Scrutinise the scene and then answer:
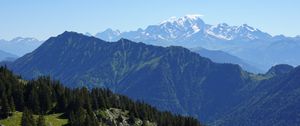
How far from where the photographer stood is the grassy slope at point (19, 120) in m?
124

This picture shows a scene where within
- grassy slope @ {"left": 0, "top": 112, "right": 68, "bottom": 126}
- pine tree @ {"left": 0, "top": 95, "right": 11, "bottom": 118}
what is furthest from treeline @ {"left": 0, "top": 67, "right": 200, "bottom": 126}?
grassy slope @ {"left": 0, "top": 112, "right": 68, "bottom": 126}

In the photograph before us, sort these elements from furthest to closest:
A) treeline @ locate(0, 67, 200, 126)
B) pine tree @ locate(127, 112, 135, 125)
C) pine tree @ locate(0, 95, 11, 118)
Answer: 1. pine tree @ locate(127, 112, 135, 125)
2. treeline @ locate(0, 67, 200, 126)
3. pine tree @ locate(0, 95, 11, 118)

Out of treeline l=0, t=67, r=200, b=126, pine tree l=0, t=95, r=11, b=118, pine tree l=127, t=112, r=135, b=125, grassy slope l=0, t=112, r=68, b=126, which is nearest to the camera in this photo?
grassy slope l=0, t=112, r=68, b=126

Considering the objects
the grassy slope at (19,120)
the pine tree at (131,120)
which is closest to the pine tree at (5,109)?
the grassy slope at (19,120)

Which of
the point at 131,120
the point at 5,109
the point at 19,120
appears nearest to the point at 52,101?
the point at 5,109

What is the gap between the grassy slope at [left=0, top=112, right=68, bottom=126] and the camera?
407ft

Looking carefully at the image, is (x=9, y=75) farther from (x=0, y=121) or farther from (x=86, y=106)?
(x=0, y=121)

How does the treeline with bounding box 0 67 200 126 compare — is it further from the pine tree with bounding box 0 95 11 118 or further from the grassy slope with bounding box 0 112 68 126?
the grassy slope with bounding box 0 112 68 126

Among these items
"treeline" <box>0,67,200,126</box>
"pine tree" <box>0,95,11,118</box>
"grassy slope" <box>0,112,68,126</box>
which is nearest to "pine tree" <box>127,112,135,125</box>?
"treeline" <box>0,67,200,126</box>

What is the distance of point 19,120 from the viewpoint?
126 meters

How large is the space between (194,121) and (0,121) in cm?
8541

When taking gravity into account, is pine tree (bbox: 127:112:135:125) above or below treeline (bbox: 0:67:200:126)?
below

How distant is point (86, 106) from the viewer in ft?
500

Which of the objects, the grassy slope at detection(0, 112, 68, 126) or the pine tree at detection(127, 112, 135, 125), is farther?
the pine tree at detection(127, 112, 135, 125)
